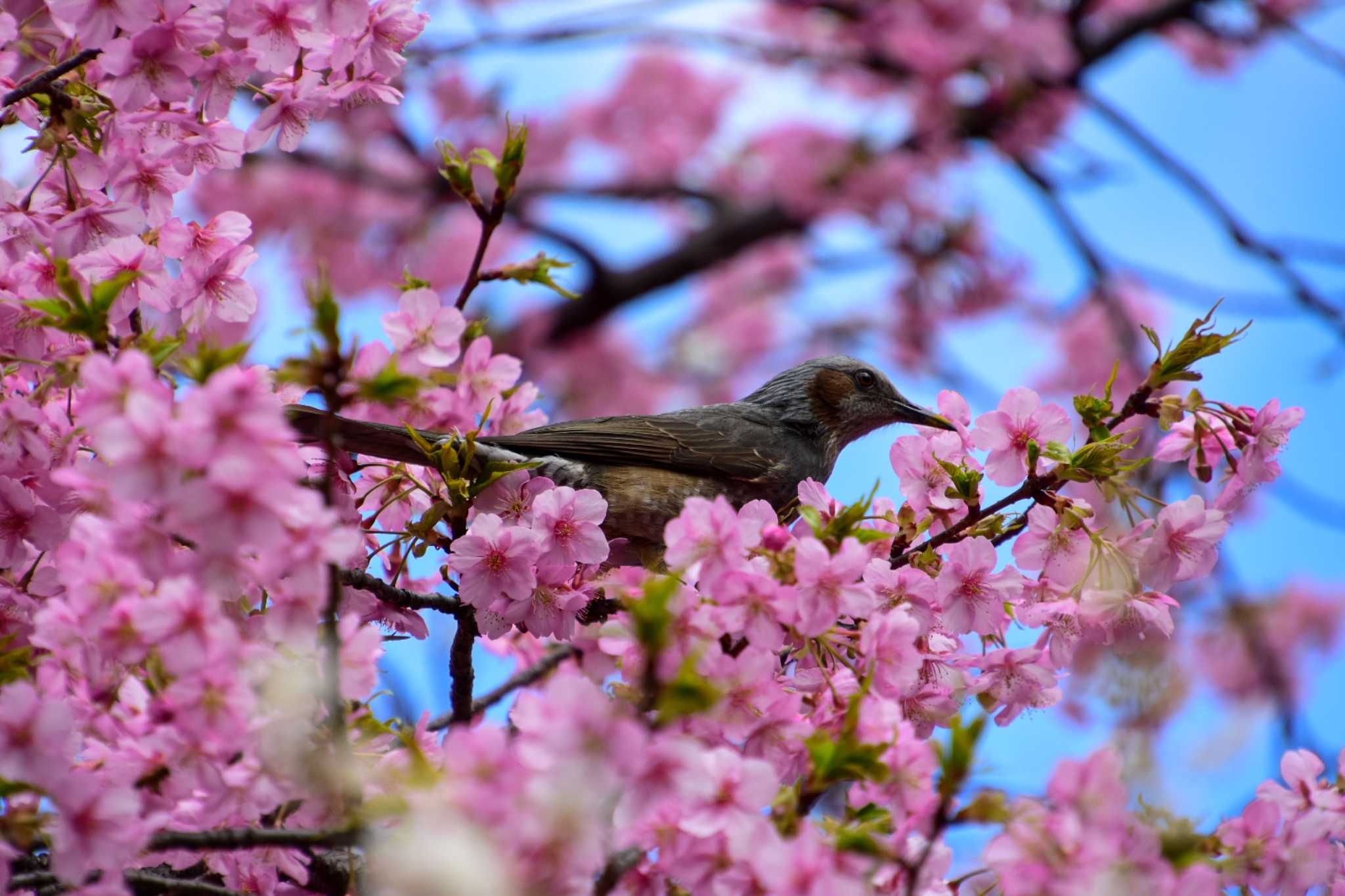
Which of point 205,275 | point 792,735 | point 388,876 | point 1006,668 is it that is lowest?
point 388,876

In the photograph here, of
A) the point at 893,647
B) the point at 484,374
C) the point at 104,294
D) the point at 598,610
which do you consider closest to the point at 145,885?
the point at 104,294

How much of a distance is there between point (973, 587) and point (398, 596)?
1245mm

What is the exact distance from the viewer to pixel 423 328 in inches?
106

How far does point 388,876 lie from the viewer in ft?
4.77

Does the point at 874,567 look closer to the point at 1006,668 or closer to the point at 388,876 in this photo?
the point at 1006,668

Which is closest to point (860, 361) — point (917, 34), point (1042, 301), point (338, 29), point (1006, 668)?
point (1006, 668)

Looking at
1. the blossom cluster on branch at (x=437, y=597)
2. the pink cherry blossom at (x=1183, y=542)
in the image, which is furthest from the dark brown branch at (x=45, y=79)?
the pink cherry blossom at (x=1183, y=542)

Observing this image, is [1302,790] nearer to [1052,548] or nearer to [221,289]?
[1052,548]

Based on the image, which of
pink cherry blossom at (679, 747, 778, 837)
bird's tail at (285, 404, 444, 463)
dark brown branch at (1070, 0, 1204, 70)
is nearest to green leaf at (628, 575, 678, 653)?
pink cherry blossom at (679, 747, 778, 837)

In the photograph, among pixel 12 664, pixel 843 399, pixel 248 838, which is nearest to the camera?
pixel 248 838

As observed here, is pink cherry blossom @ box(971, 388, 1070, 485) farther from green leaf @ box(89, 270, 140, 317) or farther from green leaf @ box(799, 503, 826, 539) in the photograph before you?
green leaf @ box(89, 270, 140, 317)

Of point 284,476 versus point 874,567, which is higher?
point 874,567

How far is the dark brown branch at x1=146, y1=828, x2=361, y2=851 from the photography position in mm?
1692

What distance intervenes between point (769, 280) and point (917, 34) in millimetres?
4365
